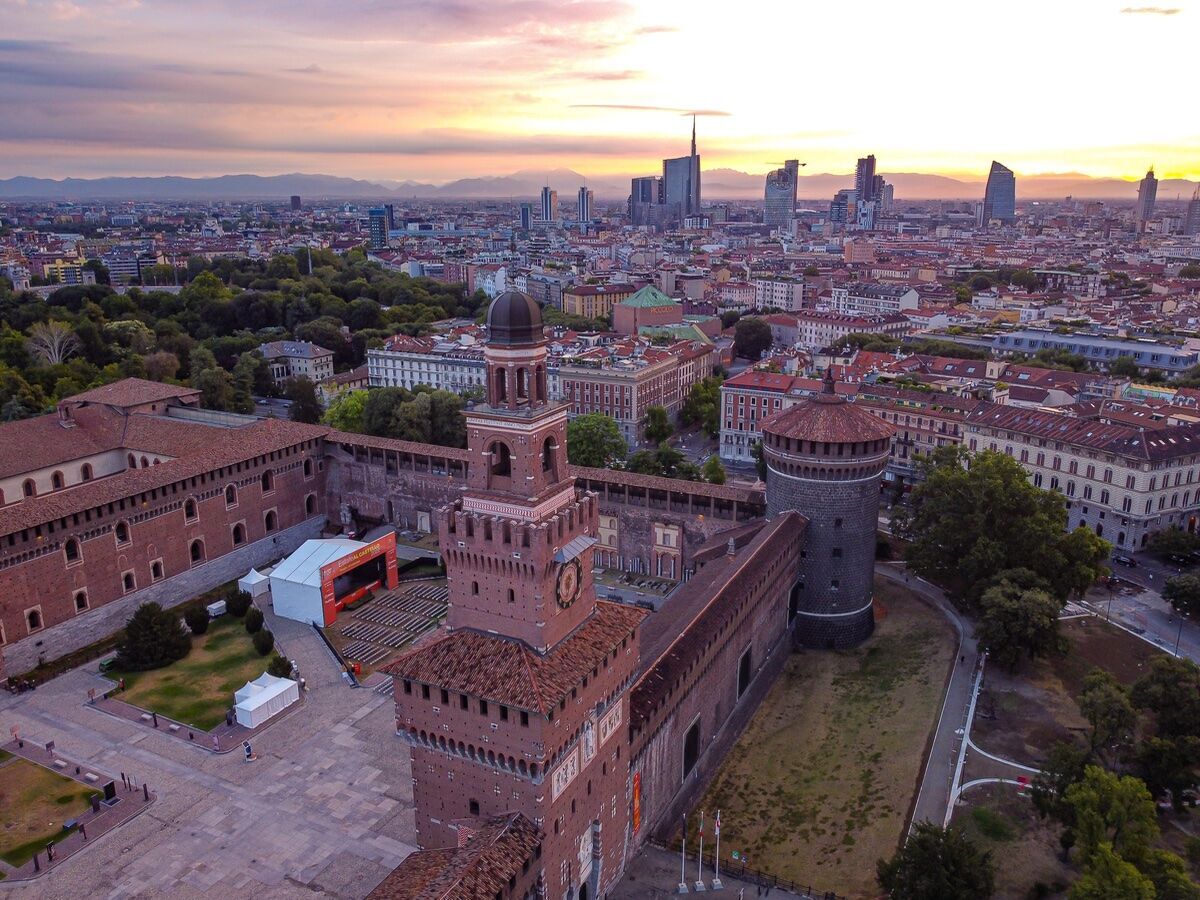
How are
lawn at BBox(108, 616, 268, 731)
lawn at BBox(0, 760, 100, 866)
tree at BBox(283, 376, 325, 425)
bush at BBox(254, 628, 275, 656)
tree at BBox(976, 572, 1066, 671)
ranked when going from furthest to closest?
tree at BBox(283, 376, 325, 425)
bush at BBox(254, 628, 275, 656)
lawn at BBox(108, 616, 268, 731)
tree at BBox(976, 572, 1066, 671)
lawn at BBox(0, 760, 100, 866)

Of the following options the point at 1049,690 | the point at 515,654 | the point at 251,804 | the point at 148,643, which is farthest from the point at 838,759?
the point at 148,643

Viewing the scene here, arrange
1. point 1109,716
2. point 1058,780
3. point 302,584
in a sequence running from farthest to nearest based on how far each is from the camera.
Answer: point 302,584 < point 1109,716 < point 1058,780

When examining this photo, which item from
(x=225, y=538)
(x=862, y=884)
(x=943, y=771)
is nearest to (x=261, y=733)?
(x=225, y=538)

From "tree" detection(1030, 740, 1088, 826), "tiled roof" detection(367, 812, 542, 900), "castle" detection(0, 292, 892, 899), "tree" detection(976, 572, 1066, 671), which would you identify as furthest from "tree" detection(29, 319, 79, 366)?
"tree" detection(1030, 740, 1088, 826)

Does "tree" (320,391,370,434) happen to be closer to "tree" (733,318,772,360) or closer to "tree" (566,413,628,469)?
"tree" (566,413,628,469)

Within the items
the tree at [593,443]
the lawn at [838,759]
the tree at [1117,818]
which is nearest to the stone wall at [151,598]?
the tree at [593,443]

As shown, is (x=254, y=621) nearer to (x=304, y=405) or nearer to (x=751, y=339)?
(x=304, y=405)
